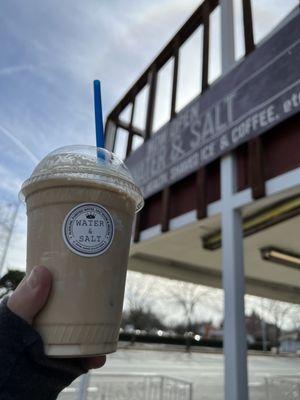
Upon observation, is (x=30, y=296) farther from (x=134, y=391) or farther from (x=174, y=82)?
(x=134, y=391)

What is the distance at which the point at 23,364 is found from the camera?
877 millimetres

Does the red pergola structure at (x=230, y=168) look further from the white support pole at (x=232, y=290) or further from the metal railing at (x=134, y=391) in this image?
the metal railing at (x=134, y=391)

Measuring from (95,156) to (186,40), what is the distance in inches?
213

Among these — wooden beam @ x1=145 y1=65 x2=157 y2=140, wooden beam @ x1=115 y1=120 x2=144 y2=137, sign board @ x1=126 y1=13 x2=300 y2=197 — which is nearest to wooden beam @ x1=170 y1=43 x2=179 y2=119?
sign board @ x1=126 y1=13 x2=300 y2=197

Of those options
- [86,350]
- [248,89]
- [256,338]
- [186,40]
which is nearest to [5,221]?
[86,350]

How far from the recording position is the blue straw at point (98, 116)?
1.25 meters

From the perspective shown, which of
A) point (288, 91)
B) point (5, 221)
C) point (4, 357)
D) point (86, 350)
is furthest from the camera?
point (288, 91)

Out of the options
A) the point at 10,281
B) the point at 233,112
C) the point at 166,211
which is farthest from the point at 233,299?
the point at 10,281

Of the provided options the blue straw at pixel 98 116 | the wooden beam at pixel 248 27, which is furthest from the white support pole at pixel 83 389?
the wooden beam at pixel 248 27

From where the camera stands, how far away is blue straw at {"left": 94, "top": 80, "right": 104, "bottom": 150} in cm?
125

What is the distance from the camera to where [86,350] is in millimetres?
948

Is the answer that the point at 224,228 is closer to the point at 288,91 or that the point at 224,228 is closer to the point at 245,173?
the point at 245,173

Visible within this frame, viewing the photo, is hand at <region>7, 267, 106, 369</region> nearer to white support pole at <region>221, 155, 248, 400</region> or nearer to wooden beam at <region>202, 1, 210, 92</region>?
white support pole at <region>221, 155, 248, 400</region>

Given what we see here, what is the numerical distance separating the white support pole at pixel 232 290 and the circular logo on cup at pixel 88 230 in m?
2.58
